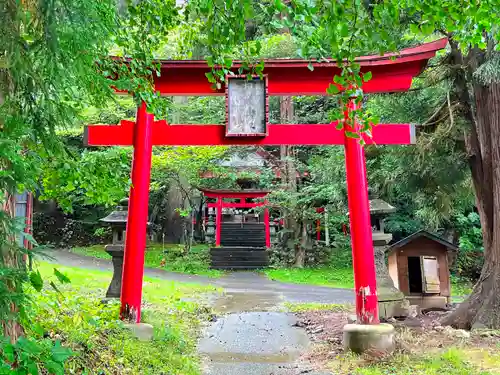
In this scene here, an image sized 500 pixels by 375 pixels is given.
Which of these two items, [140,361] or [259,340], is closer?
[140,361]

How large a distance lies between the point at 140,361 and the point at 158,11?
10.8 ft

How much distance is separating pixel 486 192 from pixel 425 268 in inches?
101

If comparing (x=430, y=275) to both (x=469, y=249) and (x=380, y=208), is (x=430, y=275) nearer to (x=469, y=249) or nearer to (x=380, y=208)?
(x=380, y=208)

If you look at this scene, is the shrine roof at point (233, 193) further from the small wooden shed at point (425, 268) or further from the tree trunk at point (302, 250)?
the small wooden shed at point (425, 268)

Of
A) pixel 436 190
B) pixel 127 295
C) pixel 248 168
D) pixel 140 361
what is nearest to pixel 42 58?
pixel 140 361

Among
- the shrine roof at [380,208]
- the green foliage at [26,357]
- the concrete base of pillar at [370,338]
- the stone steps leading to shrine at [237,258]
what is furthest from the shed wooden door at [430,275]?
the stone steps leading to shrine at [237,258]

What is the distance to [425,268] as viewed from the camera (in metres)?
8.02

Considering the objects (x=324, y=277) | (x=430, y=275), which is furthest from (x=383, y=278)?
(x=324, y=277)

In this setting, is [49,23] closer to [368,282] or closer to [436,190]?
[368,282]

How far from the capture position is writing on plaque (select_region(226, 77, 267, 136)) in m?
5.75

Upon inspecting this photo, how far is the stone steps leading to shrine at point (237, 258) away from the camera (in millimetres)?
16344

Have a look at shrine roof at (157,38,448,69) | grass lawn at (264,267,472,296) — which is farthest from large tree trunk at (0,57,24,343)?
grass lawn at (264,267,472,296)

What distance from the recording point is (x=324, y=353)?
5.14 metres

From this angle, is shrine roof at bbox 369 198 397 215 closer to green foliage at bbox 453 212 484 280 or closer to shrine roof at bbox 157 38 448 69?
shrine roof at bbox 157 38 448 69
